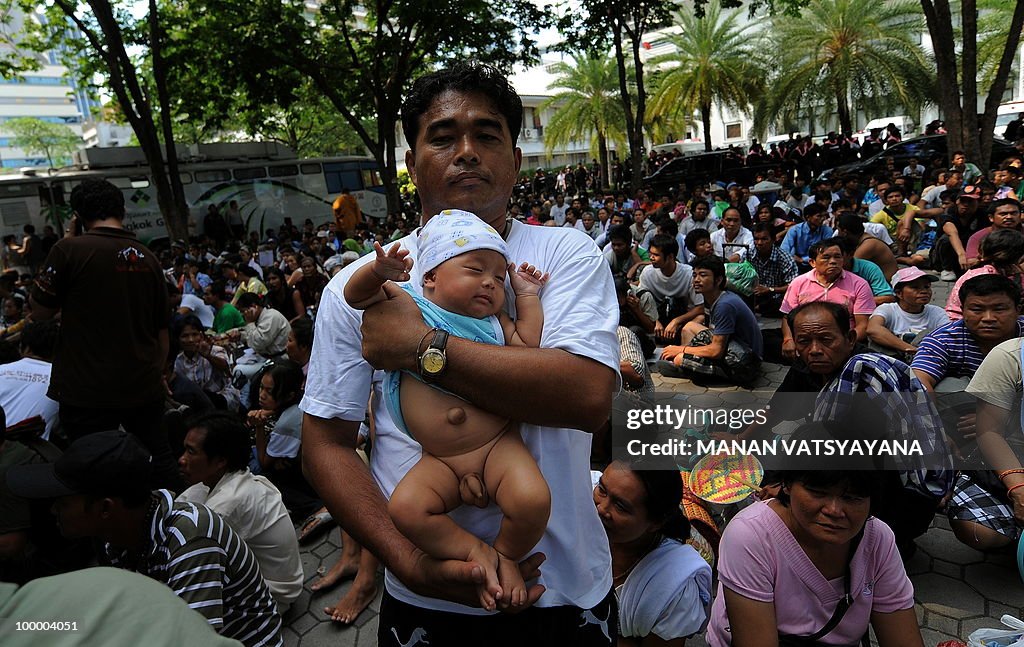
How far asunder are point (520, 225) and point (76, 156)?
2161cm

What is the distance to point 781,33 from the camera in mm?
24859

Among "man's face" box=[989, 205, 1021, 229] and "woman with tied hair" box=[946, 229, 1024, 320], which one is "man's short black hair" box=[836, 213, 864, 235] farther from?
"woman with tied hair" box=[946, 229, 1024, 320]

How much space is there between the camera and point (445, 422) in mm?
1347

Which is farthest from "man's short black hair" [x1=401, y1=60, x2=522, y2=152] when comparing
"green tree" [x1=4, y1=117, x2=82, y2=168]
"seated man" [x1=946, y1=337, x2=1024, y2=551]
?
"green tree" [x1=4, y1=117, x2=82, y2=168]

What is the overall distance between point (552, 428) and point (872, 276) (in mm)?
5691

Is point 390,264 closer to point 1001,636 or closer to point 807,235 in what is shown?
point 1001,636

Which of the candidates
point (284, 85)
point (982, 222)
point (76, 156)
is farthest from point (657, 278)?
point (76, 156)

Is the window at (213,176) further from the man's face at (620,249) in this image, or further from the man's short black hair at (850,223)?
the man's short black hair at (850,223)

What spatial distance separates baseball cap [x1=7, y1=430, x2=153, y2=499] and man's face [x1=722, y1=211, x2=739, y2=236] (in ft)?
26.1

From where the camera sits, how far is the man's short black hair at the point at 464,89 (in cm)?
153

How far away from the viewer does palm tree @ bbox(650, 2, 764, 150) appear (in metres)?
24.8

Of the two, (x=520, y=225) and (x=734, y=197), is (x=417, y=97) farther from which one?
(x=734, y=197)

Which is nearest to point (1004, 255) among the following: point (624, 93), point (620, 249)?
point (620, 249)

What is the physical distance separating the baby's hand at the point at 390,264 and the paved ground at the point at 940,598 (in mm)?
2720
